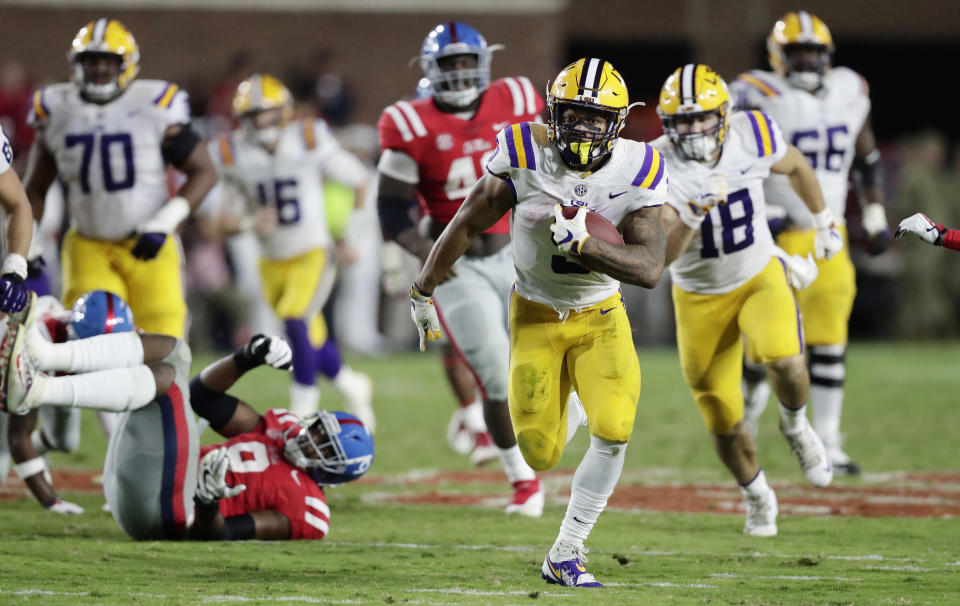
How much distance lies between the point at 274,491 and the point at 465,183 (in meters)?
1.55

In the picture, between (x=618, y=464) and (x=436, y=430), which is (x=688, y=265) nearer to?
(x=618, y=464)

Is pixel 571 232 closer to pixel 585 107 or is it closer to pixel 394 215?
pixel 585 107

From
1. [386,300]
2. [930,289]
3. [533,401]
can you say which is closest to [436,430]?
[533,401]

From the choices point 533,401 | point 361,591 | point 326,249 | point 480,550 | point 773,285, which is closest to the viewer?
point 361,591

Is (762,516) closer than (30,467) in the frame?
Yes

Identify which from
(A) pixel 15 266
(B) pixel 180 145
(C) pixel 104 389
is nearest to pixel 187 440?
(C) pixel 104 389

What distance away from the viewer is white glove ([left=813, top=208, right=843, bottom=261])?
5578 millimetres

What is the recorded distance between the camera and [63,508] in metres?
5.43

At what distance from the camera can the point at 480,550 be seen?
4.80 m

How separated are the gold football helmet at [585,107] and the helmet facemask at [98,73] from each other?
8.09ft

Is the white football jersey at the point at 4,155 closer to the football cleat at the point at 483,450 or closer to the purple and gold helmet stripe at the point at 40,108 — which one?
the purple and gold helmet stripe at the point at 40,108

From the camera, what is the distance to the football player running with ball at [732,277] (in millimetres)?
5137

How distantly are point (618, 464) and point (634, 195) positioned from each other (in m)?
0.81

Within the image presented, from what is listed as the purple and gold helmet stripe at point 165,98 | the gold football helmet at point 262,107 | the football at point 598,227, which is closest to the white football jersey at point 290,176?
the gold football helmet at point 262,107
